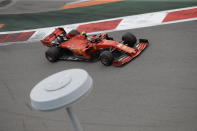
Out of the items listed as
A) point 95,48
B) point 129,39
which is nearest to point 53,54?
point 95,48

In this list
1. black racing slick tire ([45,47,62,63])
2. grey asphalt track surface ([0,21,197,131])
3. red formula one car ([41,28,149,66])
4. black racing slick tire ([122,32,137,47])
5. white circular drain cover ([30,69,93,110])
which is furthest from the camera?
black racing slick tire ([45,47,62,63])

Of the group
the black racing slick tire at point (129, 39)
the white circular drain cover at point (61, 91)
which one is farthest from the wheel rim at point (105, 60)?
the white circular drain cover at point (61, 91)

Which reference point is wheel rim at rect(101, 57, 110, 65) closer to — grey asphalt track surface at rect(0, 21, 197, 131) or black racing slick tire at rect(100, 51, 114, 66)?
black racing slick tire at rect(100, 51, 114, 66)

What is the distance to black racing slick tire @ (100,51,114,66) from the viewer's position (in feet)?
29.8

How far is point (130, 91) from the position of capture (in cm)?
784

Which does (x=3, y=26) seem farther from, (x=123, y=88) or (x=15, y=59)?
(x=123, y=88)

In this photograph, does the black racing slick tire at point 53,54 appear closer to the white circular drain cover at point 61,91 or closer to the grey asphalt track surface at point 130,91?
the grey asphalt track surface at point 130,91

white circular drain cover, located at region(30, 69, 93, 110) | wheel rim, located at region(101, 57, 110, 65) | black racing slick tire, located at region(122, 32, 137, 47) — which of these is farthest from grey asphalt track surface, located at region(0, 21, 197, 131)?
white circular drain cover, located at region(30, 69, 93, 110)

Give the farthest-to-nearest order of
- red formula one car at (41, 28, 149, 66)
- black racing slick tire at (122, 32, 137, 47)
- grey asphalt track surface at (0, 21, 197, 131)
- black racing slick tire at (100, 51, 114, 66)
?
black racing slick tire at (122, 32, 137, 47), red formula one car at (41, 28, 149, 66), black racing slick tire at (100, 51, 114, 66), grey asphalt track surface at (0, 21, 197, 131)

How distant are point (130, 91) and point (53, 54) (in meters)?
3.24

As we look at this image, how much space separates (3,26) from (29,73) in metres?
5.87

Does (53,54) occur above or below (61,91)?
below

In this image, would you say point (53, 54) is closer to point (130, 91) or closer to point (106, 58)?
point (106, 58)

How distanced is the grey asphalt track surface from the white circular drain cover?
3500 mm
